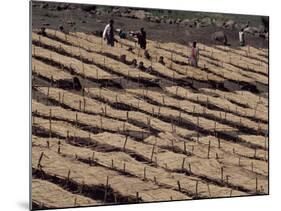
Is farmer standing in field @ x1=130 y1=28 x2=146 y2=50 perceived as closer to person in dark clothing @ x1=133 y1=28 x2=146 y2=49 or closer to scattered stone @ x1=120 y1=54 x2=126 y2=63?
person in dark clothing @ x1=133 y1=28 x2=146 y2=49

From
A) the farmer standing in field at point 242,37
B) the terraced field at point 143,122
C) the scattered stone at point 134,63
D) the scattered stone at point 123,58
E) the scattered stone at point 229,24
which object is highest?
the scattered stone at point 229,24

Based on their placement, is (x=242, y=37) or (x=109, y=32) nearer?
(x=109, y=32)

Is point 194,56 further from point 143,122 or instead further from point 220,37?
point 143,122

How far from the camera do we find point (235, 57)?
16.9 feet

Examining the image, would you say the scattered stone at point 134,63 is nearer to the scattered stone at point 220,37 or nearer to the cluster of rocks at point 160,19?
the cluster of rocks at point 160,19

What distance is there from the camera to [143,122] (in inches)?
188

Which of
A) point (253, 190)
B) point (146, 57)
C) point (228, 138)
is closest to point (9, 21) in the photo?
point (146, 57)

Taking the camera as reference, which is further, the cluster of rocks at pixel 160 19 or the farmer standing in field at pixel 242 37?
the farmer standing in field at pixel 242 37

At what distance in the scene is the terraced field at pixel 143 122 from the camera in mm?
4520

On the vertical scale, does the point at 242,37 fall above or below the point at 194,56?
above

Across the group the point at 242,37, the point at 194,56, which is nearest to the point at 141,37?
the point at 194,56

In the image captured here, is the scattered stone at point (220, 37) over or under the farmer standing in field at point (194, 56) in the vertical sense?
over

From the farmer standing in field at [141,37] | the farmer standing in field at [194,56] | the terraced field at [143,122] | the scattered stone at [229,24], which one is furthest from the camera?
the scattered stone at [229,24]

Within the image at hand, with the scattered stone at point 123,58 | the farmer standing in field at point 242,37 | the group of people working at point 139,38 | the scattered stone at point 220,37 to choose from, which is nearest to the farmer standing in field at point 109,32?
the group of people working at point 139,38
